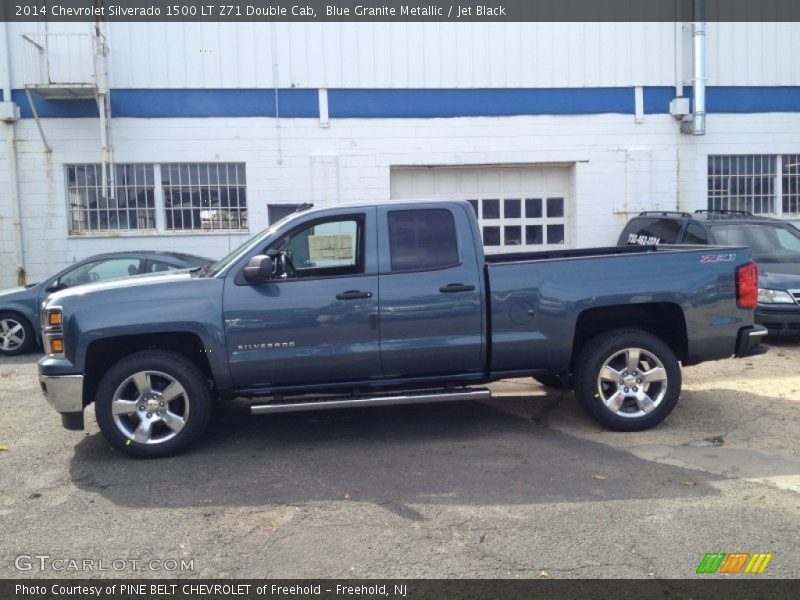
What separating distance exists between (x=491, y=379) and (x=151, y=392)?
2.69 metres

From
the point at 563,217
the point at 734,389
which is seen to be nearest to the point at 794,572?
the point at 734,389

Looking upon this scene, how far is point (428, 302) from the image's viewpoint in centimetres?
598

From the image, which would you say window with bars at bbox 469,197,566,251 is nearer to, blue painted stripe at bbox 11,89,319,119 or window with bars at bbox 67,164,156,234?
blue painted stripe at bbox 11,89,319,119

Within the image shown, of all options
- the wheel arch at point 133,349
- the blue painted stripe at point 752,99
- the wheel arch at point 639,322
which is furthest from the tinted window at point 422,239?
the blue painted stripe at point 752,99

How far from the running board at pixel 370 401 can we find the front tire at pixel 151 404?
0.46 meters

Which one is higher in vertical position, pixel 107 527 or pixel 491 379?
pixel 491 379

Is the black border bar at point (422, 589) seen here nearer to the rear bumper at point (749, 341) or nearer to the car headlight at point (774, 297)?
the rear bumper at point (749, 341)

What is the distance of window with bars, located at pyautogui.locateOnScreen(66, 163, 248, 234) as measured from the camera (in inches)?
563

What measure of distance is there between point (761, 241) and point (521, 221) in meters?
5.08

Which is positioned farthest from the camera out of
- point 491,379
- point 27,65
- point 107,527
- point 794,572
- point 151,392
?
point 27,65
